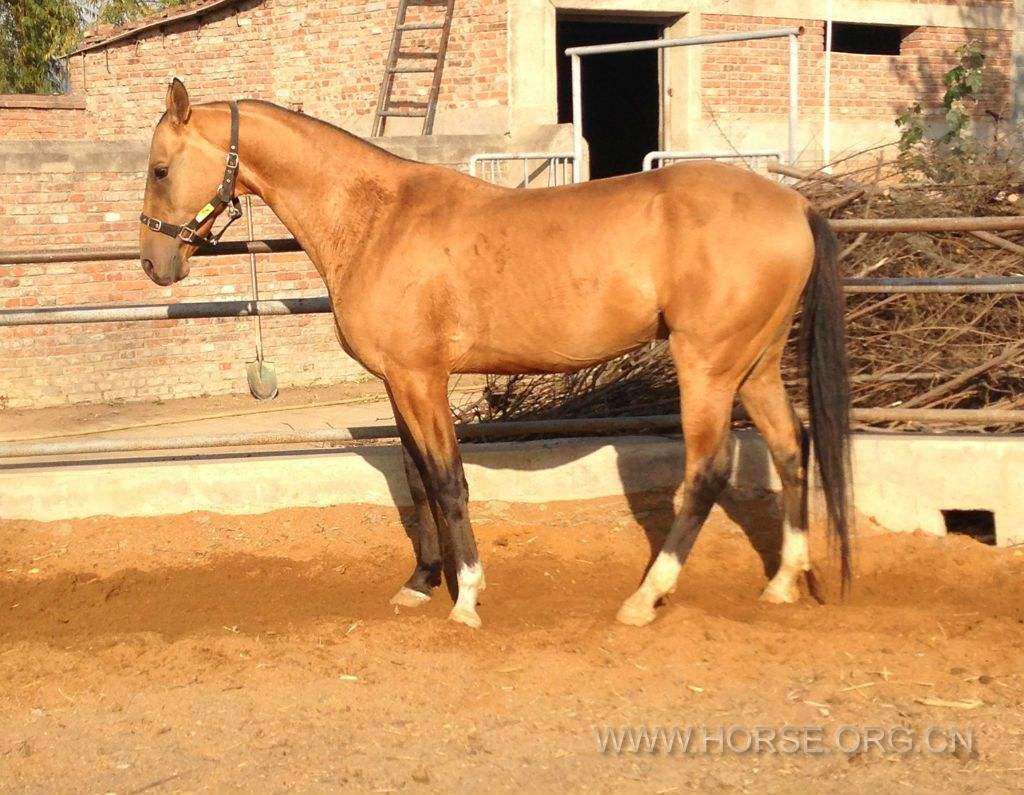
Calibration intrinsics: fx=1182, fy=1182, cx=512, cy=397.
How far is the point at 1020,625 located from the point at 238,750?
8.85ft

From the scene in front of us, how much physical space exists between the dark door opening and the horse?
40.6 feet

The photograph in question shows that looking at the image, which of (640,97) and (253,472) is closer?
(253,472)

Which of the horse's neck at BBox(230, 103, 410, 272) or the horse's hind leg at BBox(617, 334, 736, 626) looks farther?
the horse's neck at BBox(230, 103, 410, 272)

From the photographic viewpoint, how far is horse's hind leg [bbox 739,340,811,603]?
459 centimetres

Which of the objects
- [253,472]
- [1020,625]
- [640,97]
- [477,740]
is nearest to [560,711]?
[477,740]

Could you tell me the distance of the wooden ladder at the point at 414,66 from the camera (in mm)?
13328

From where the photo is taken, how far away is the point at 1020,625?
4.17 m

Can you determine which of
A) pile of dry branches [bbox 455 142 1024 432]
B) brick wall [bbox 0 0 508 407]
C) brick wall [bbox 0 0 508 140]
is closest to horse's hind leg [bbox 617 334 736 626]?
pile of dry branches [bbox 455 142 1024 432]

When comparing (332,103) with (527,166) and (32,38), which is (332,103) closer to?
(527,166)

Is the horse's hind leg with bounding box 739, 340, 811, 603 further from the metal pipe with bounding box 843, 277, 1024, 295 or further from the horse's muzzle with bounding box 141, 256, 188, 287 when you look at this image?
the horse's muzzle with bounding box 141, 256, 188, 287

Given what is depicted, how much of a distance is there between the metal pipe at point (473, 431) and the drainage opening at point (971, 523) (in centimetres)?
40

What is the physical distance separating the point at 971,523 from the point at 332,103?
1124 centimetres

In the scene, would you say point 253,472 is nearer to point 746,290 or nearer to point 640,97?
point 746,290

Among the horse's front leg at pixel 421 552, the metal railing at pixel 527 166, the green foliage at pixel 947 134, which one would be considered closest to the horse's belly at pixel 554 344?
the horse's front leg at pixel 421 552
